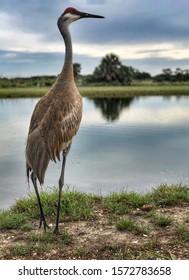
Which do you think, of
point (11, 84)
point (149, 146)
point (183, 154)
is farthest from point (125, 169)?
point (11, 84)

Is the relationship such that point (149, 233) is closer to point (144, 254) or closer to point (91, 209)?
point (144, 254)

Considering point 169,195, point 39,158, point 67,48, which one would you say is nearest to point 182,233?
point 169,195

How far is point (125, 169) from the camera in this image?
11320 mm

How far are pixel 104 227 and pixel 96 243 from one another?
1.81ft

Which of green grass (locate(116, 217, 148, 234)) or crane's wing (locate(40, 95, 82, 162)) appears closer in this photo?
crane's wing (locate(40, 95, 82, 162))

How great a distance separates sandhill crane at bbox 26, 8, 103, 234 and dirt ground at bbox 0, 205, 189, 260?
0.28 metres

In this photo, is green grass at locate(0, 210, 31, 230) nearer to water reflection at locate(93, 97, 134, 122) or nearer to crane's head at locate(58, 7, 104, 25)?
crane's head at locate(58, 7, 104, 25)

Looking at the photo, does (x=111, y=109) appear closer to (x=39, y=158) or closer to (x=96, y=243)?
(x=39, y=158)

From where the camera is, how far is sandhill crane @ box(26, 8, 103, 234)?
5328 mm

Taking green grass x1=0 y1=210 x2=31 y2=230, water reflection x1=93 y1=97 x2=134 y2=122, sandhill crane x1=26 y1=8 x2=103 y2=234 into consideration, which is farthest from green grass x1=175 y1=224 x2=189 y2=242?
water reflection x1=93 y1=97 x2=134 y2=122

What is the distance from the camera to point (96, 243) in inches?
207

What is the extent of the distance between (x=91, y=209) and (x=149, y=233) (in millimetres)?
1161

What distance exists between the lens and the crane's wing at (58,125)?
534 cm

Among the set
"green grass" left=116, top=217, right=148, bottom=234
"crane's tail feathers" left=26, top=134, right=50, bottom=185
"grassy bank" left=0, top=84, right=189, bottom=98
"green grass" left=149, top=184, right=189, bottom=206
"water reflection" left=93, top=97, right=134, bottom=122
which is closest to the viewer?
"crane's tail feathers" left=26, top=134, right=50, bottom=185
